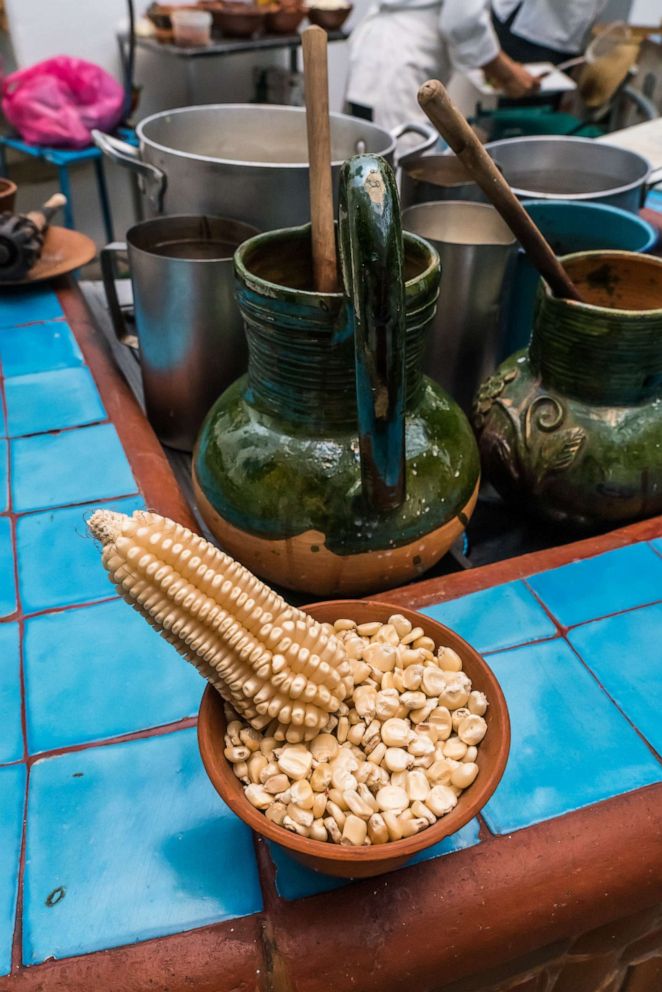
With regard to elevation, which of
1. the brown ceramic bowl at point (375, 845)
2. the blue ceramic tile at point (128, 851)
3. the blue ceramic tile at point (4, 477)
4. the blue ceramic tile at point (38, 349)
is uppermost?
the brown ceramic bowl at point (375, 845)

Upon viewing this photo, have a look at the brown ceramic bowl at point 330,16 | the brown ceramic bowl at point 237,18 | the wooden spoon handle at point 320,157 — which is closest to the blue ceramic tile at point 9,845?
the wooden spoon handle at point 320,157

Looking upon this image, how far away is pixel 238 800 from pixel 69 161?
3362 millimetres

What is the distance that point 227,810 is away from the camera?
66 cm

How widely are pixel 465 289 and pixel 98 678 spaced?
0.70m

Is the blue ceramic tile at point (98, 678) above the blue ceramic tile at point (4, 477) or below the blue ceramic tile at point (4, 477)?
below

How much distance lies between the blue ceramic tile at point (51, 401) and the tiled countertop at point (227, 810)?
18cm

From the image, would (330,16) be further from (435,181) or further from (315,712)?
(315,712)

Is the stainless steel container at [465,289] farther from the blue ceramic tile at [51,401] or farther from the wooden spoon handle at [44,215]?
the wooden spoon handle at [44,215]

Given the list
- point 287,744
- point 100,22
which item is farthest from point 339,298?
point 100,22

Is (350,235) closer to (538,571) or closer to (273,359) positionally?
(273,359)

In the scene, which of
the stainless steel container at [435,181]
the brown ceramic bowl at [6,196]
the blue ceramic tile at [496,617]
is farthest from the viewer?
the brown ceramic bowl at [6,196]

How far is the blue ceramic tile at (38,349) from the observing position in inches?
49.2

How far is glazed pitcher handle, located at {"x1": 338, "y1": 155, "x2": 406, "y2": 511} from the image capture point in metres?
0.60

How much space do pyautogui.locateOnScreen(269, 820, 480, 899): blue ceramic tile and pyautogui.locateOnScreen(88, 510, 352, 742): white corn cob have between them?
4.4 inches
